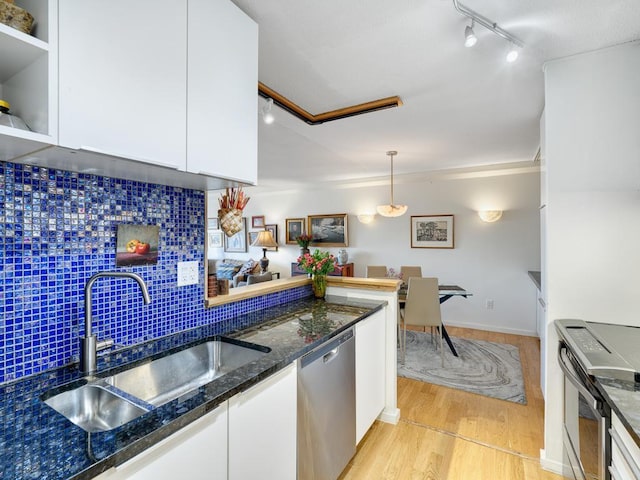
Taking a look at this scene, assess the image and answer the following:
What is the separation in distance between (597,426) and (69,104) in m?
2.09

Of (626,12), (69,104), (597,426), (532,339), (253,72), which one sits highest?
(626,12)

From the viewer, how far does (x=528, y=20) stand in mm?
1496

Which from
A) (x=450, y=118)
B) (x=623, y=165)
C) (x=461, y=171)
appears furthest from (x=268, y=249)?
(x=623, y=165)

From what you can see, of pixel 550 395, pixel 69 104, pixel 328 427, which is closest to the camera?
pixel 69 104

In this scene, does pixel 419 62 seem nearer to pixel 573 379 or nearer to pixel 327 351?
pixel 327 351

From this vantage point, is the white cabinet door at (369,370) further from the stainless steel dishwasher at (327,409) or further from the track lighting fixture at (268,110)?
the track lighting fixture at (268,110)

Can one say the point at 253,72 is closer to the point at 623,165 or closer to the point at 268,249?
the point at 623,165

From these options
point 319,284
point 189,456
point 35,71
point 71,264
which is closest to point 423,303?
point 319,284

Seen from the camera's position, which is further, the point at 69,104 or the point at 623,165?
the point at 623,165

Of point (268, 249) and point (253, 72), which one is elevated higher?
point (253, 72)

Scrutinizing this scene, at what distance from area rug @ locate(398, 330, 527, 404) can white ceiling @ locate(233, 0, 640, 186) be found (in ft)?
7.92

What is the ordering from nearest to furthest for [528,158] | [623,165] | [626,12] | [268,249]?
[626,12] < [623,165] < [528,158] < [268,249]

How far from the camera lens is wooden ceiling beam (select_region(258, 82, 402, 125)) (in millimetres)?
2219

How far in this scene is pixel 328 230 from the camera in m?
6.00
